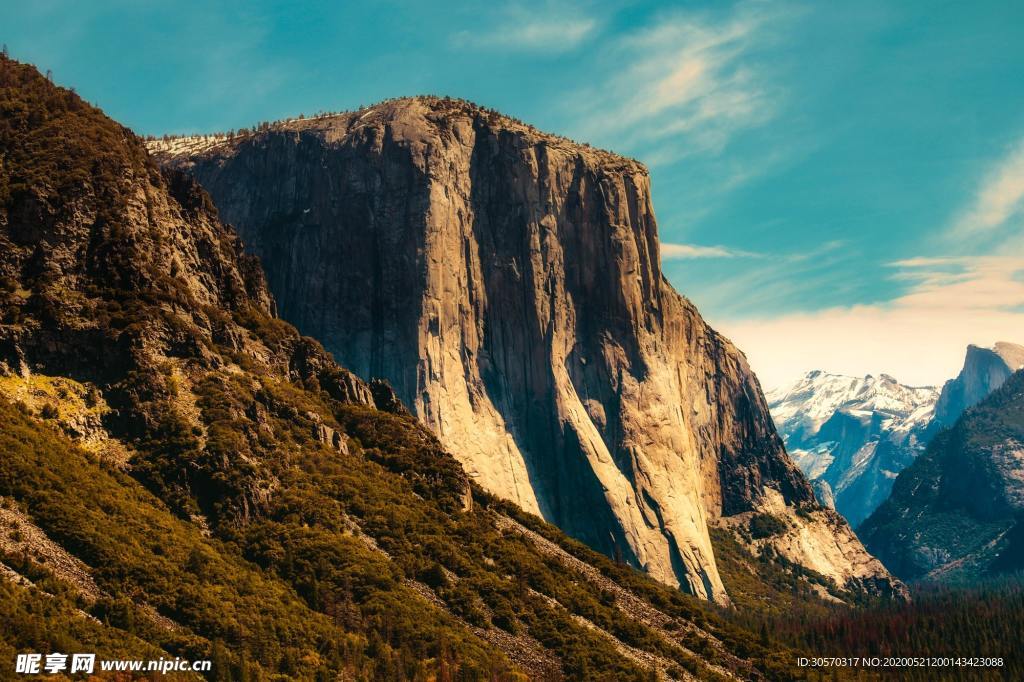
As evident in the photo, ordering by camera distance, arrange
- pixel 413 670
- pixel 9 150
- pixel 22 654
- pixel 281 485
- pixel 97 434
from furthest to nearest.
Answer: pixel 9 150, pixel 281 485, pixel 97 434, pixel 413 670, pixel 22 654

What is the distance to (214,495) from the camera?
135875 millimetres

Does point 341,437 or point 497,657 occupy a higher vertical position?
point 341,437

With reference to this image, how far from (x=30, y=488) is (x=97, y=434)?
21.7m

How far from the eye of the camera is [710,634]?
586 feet

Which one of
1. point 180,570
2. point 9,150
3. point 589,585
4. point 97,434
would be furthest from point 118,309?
point 589,585

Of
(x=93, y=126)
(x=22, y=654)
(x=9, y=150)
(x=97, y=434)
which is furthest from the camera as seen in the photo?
(x=93, y=126)

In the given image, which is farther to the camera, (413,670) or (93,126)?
(93,126)

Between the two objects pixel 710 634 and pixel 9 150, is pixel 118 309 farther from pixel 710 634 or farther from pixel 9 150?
pixel 710 634

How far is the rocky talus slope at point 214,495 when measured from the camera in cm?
10975

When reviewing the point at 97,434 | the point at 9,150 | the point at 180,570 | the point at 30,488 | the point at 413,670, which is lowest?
the point at 413,670

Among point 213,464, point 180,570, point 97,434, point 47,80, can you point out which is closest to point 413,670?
point 180,570

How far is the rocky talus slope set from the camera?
360ft

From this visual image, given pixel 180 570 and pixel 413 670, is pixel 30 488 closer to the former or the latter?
pixel 180 570

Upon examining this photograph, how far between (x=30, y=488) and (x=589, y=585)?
84174 mm
